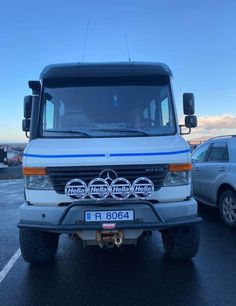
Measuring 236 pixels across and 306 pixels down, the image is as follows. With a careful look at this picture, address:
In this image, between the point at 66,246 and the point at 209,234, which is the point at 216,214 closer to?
the point at 209,234

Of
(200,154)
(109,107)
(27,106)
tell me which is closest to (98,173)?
(109,107)

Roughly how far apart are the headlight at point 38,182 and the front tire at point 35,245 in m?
0.82

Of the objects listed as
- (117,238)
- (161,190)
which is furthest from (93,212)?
(161,190)

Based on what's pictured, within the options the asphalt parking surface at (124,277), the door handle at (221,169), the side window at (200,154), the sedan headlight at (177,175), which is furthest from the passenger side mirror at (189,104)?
the side window at (200,154)

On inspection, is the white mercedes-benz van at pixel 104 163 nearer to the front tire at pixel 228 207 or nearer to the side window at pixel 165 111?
the side window at pixel 165 111

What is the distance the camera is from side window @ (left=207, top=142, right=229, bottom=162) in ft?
26.0

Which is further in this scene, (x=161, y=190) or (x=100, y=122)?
(x=100, y=122)

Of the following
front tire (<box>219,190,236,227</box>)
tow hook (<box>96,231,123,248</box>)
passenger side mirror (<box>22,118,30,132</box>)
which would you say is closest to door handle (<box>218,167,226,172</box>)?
front tire (<box>219,190,236,227</box>)

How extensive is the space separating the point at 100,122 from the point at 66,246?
8.03 ft

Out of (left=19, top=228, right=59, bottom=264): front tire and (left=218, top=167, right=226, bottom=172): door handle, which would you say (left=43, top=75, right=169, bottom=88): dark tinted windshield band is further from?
(left=218, top=167, right=226, bottom=172): door handle

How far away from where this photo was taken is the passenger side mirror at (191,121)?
20.1ft

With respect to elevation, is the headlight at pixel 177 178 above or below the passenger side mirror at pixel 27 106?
below

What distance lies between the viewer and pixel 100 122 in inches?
215

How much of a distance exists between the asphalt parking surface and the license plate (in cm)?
85
